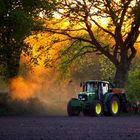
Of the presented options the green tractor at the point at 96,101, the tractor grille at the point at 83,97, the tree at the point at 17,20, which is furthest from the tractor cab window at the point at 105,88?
the tree at the point at 17,20

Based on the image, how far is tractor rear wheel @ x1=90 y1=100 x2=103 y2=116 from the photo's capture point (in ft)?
129

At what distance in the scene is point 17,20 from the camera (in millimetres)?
35594

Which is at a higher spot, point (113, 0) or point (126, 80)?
point (113, 0)

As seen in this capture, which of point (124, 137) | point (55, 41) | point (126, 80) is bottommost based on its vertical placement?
point (124, 137)

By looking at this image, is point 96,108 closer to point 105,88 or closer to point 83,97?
point 83,97

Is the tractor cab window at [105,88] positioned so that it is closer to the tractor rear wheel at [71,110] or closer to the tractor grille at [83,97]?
the tractor grille at [83,97]

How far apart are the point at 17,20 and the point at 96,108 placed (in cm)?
888

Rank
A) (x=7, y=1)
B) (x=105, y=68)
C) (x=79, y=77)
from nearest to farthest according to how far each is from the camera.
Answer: (x=7, y=1)
(x=105, y=68)
(x=79, y=77)

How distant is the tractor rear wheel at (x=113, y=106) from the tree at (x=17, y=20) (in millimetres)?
7504

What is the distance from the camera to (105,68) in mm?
102312

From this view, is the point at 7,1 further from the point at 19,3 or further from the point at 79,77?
the point at 79,77

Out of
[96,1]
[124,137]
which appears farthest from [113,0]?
[124,137]

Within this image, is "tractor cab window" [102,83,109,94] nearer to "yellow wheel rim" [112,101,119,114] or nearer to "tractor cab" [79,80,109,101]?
"tractor cab" [79,80,109,101]

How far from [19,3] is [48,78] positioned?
7130cm
